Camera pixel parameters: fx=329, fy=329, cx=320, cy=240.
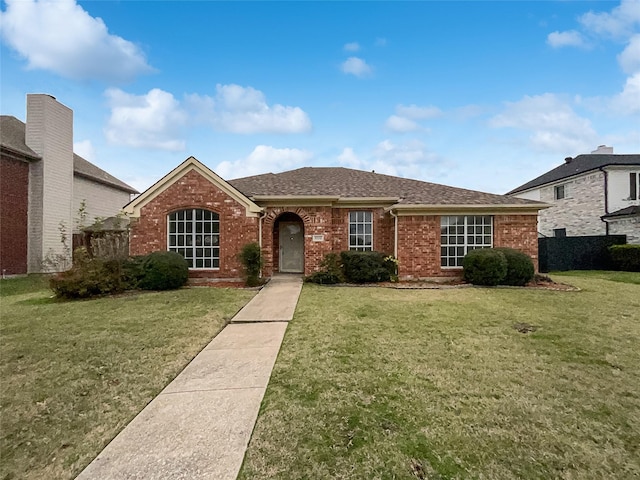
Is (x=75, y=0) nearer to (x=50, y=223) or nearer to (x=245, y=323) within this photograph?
(x=245, y=323)

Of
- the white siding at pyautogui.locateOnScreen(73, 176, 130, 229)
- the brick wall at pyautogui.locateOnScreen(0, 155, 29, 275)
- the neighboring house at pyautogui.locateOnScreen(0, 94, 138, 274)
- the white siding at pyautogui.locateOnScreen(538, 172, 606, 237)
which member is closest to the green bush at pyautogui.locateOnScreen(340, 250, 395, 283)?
the neighboring house at pyautogui.locateOnScreen(0, 94, 138, 274)

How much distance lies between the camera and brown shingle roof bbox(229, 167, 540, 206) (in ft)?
45.4

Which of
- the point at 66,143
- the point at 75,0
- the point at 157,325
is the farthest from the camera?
the point at 66,143

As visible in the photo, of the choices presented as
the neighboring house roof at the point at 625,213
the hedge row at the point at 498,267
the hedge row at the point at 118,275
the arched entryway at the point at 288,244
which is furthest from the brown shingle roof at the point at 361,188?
the neighboring house roof at the point at 625,213

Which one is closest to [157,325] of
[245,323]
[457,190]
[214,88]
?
[245,323]

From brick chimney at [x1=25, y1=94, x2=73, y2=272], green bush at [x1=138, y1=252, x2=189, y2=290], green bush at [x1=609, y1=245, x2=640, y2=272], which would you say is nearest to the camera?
green bush at [x1=138, y1=252, x2=189, y2=290]

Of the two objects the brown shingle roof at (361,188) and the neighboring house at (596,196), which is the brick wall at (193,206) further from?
the neighboring house at (596,196)

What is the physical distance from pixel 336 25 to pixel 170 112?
877cm

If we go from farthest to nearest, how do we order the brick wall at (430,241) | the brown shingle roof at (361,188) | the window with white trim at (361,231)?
1. the window with white trim at (361,231)
2. the brown shingle roof at (361,188)
3. the brick wall at (430,241)

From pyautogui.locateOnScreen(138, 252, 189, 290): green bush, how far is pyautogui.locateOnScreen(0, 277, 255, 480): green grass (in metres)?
1.59

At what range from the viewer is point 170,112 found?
16031mm

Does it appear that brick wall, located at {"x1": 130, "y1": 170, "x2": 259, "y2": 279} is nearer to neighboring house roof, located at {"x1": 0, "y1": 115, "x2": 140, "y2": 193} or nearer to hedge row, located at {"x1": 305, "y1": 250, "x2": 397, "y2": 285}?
hedge row, located at {"x1": 305, "y1": 250, "x2": 397, "y2": 285}

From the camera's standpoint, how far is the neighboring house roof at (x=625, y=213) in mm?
19372

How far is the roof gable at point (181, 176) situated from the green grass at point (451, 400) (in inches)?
268
